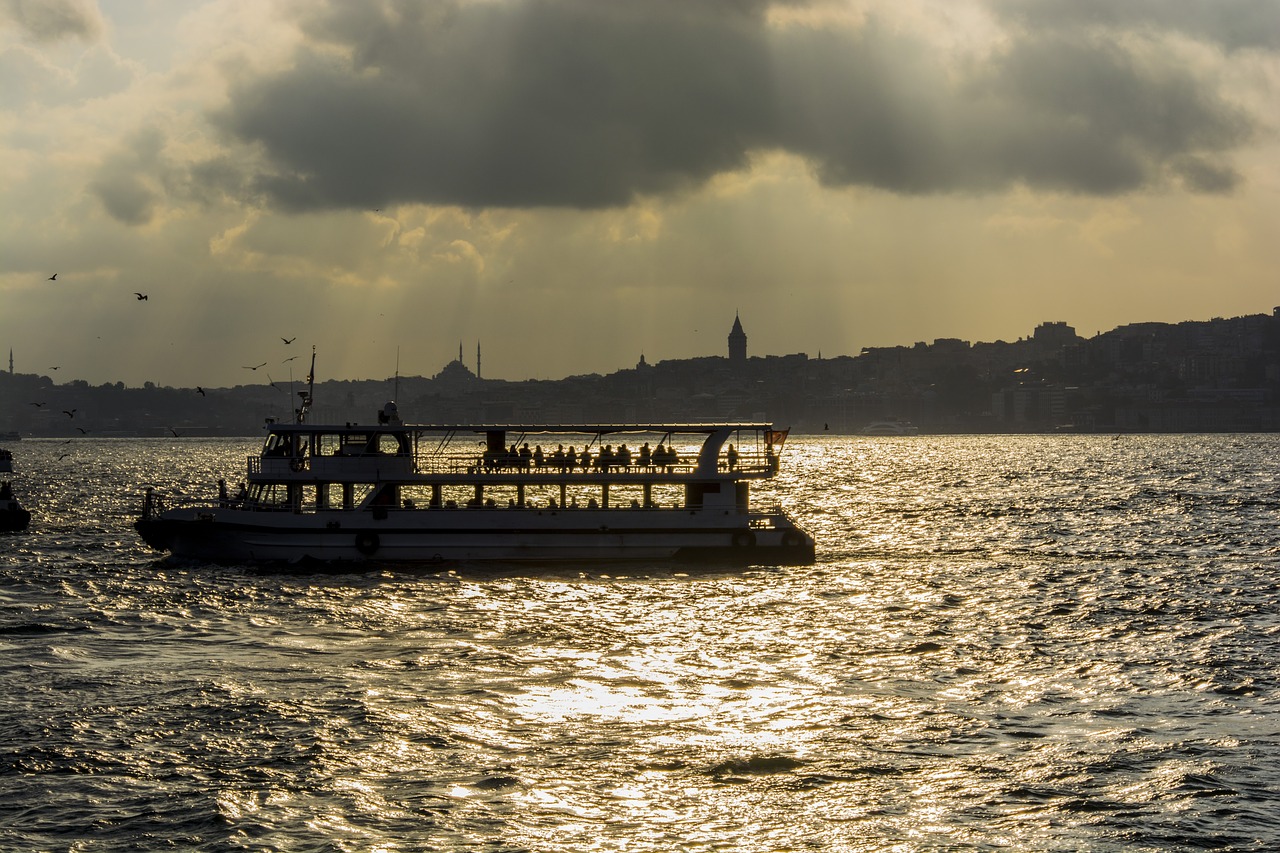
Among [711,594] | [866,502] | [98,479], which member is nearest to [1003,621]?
[711,594]

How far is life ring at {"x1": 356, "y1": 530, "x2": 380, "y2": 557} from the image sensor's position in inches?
1891

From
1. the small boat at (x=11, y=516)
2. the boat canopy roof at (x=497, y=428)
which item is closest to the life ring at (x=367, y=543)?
the boat canopy roof at (x=497, y=428)

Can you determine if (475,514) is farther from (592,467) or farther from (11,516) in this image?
(11,516)

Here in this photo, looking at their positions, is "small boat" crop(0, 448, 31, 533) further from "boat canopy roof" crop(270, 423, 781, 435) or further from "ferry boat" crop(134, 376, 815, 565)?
"boat canopy roof" crop(270, 423, 781, 435)

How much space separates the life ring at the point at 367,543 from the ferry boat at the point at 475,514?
0.11 ft

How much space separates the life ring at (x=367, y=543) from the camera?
158ft

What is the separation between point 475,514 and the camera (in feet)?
159

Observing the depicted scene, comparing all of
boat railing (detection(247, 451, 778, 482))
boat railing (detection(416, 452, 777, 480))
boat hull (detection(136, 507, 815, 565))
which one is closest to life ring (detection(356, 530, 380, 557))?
boat hull (detection(136, 507, 815, 565))

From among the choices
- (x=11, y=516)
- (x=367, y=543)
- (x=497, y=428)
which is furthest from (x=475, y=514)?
(x=11, y=516)

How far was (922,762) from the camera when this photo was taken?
23594 millimetres

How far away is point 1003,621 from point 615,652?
12307mm

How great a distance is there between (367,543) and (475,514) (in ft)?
12.5

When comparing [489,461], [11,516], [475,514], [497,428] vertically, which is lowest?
[11,516]

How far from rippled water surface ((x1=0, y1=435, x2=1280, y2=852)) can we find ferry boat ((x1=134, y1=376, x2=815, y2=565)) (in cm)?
158
